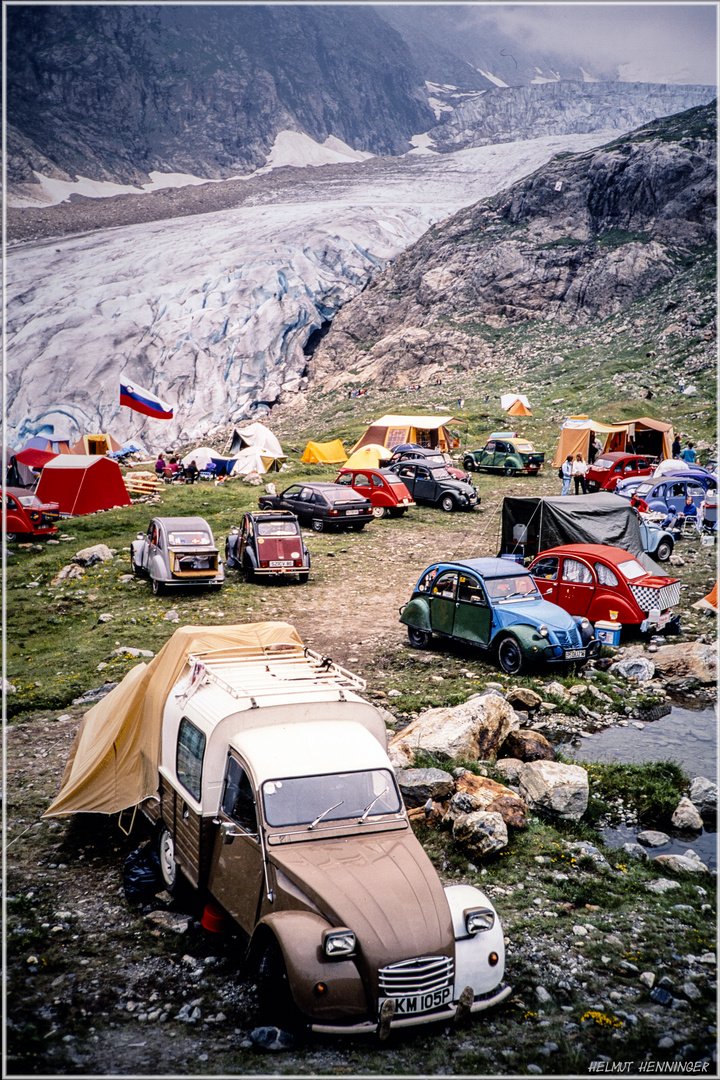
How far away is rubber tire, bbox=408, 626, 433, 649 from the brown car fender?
927 centimetres

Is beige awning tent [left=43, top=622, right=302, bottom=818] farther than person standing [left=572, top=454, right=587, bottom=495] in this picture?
No

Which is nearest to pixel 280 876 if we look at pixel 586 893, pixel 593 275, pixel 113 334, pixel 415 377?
pixel 586 893

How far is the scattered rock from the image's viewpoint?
791 centimetres

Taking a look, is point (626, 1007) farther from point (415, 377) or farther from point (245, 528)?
point (415, 377)

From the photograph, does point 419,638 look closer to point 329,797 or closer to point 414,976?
point 329,797

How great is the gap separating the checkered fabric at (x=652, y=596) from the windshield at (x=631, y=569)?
9.7 inches

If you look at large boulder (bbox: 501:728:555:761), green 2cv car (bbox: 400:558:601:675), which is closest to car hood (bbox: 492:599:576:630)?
green 2cv car (bbox: 400:558:601:675)

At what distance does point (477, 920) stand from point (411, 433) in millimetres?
35641

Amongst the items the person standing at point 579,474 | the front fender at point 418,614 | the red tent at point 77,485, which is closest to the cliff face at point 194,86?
the red tent at point 77,485

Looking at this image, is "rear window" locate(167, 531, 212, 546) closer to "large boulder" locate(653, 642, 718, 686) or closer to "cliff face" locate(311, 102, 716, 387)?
"large boulder" locate(653, 642, 718, 686)

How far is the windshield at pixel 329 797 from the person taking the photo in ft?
17.8

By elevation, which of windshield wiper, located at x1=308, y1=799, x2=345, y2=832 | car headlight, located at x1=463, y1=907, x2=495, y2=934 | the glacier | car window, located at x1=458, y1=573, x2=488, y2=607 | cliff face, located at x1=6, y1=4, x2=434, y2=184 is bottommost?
car headlight, located at x1=463, y1=907, x2=495, y2=934

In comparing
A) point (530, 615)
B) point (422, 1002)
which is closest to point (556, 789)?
point (422, 1002)

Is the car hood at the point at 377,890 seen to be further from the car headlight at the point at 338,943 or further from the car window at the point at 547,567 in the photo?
the car window at the point at 547,567
